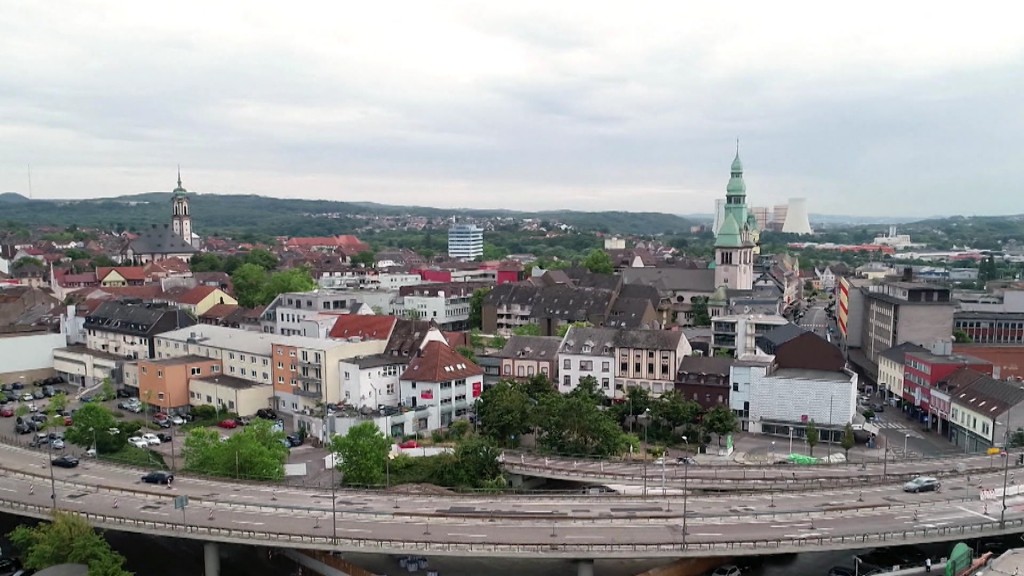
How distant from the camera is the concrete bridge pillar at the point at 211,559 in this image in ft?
122

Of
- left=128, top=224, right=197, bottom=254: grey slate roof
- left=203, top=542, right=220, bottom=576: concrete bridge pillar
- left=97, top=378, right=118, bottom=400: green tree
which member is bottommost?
left=203, top=542, right=220, bottom=576: concrete bridge pillar

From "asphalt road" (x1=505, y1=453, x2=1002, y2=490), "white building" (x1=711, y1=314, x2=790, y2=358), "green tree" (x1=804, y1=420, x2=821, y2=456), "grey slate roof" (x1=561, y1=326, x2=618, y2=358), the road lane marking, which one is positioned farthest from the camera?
"white building" (x1=711, y1=314, x2=790, y2=358)

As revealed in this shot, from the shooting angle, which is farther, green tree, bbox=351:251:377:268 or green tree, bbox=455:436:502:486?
green tree, bbox=351:251:377:268

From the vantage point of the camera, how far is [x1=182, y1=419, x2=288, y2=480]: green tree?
44844 millimetres

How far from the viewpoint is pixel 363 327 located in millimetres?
70562

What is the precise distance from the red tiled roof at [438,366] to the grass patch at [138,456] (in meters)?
18.0

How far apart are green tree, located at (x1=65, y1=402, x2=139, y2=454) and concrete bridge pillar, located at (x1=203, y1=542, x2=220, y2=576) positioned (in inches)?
788

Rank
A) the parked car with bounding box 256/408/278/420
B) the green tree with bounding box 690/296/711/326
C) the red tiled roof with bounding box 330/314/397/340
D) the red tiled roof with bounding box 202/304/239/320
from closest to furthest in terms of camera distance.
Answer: the parked car with bounding box 256/408/278/420 < the red tiled roof with bounding box 330/314/397/340 < the red tiled roof with bounding box 202/304/239/320 < the green tree with bounding box 690/296/711/326

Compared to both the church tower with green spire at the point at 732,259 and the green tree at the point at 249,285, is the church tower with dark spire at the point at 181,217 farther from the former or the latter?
the church tower with green spire at the point at 732,259

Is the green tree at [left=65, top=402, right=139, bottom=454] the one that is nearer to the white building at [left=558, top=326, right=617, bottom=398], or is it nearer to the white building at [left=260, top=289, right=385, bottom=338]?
the white building at [left=260, top=289, right=385, bottom=338]

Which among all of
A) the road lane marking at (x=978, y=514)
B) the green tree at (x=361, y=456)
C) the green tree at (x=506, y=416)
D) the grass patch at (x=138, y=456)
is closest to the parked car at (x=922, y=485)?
the road lane marking at (x=978, y=514)

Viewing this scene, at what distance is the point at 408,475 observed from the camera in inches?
1886

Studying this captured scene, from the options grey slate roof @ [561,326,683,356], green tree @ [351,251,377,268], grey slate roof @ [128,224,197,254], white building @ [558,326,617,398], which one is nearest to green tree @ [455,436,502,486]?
white building @ [558,326,617,398]

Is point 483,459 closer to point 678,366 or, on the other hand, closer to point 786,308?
point 678,366
